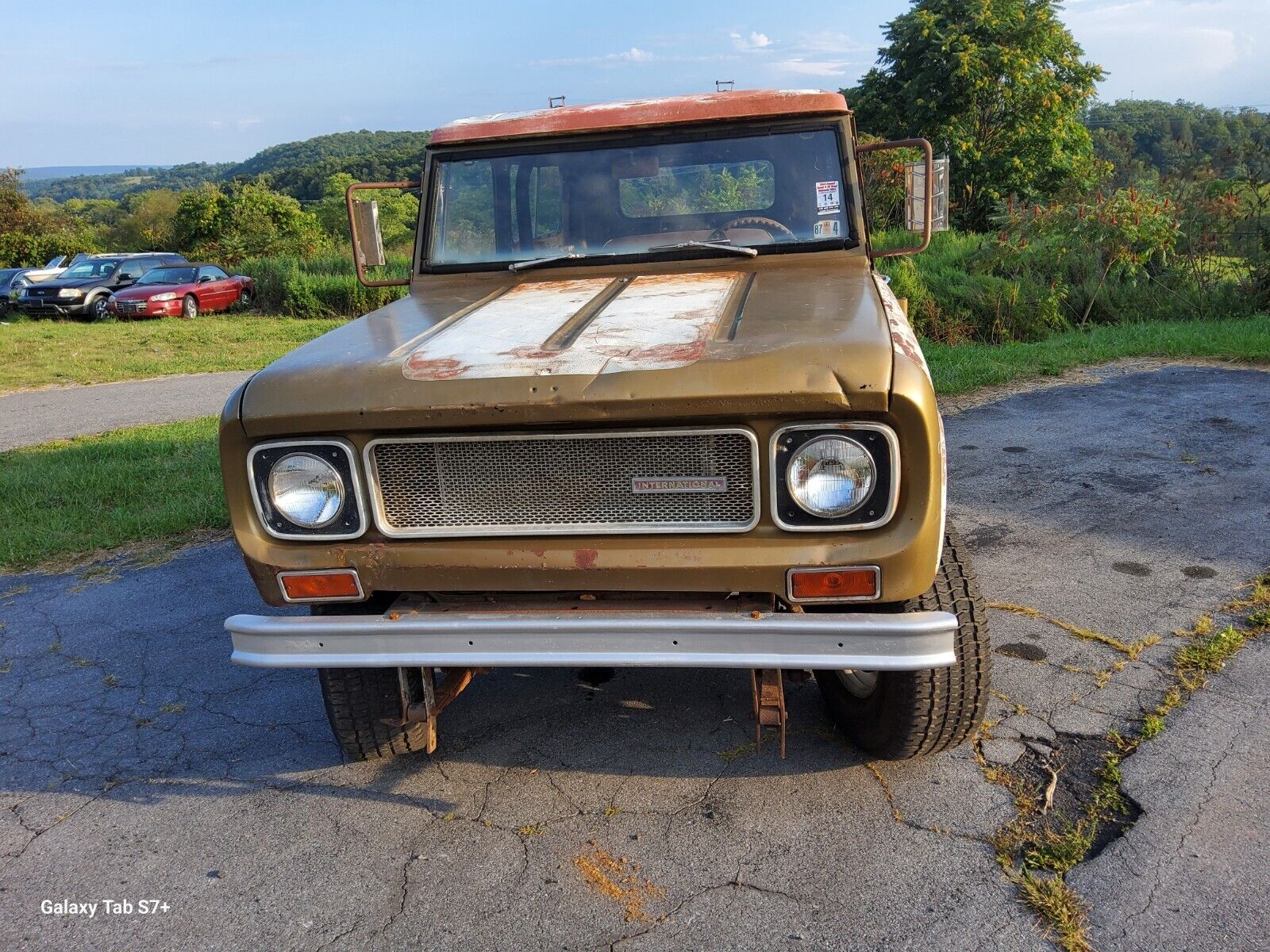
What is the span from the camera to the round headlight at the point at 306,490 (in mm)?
2613

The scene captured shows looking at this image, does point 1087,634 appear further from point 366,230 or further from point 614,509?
point 366,230

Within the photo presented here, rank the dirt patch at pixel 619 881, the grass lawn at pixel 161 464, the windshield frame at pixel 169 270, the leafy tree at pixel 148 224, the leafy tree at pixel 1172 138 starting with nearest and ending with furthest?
the dirt patch at pixel 619 881 → the grass lawn at pixel 161 464 → the leafy tree at pixel 1172 138 → the windshield frame at pixel 169 270 → the leafy tree at pixel 148 224

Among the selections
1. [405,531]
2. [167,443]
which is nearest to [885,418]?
[405,531]

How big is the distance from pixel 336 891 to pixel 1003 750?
80.3 inches

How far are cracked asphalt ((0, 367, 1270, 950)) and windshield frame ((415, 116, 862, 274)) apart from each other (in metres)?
1.63

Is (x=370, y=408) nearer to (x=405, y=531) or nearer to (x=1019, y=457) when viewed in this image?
(x=405, y=531)

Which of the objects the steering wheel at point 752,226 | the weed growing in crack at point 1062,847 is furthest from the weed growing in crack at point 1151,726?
the steering wheel at point 752,226

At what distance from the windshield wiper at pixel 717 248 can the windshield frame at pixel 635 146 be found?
1cm

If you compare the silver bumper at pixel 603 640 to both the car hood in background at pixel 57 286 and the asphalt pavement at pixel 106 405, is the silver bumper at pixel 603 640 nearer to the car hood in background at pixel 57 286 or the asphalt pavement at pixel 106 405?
the asphalt pavement at pixel 106 405

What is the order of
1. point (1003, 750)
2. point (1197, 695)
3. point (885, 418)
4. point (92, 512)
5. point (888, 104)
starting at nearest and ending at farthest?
point (885, 418) < point (1003, 750) < point (1197, 695) < point (92, 512) < point (888, 104)

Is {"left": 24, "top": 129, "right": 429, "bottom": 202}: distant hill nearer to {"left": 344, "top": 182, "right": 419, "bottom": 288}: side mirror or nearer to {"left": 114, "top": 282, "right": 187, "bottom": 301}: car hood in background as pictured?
{"left": 344, "top": 182, "right": 419, "bottom": 288}: side mirror

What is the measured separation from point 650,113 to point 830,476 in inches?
83.9

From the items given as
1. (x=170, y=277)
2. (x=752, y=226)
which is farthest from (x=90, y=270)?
(x=752, y=226)

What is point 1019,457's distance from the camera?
624 centimetres
